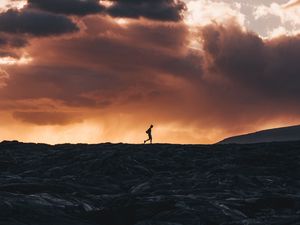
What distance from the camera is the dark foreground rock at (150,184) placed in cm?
3816

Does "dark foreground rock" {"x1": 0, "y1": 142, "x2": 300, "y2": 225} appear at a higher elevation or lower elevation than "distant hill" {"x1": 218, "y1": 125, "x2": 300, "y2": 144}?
lower

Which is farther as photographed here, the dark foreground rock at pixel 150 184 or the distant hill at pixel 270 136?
the distant hill at pixel 270 136

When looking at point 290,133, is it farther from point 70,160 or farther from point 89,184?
point 89,184

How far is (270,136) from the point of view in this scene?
12281cm

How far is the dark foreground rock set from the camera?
38156mm

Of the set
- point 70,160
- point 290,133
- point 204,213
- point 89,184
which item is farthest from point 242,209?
point 290,133

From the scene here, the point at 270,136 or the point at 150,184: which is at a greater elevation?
the point at 270,136

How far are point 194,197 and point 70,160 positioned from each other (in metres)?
25.4

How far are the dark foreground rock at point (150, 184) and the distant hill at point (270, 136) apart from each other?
1690 inches

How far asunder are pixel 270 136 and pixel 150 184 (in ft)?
243

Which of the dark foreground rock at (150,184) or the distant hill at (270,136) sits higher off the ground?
the distant hill at (270,136)

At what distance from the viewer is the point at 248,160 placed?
213 feet

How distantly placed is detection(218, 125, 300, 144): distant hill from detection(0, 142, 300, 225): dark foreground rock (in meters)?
42.9

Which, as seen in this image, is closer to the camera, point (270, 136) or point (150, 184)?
point (150, 184)
